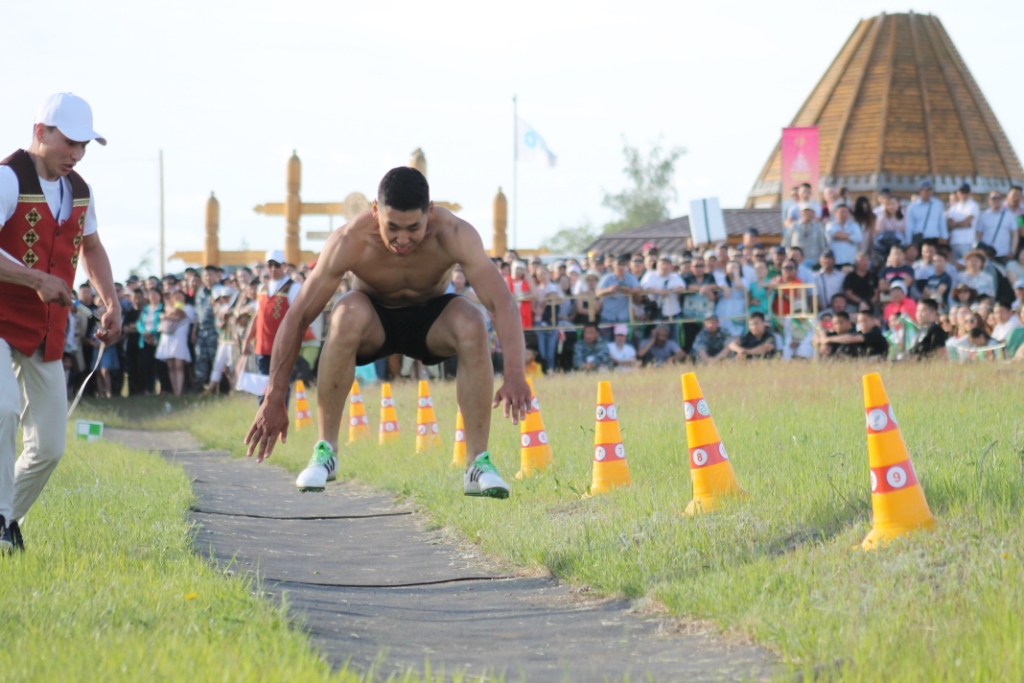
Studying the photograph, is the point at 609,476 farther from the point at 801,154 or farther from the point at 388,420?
the point at 801,154

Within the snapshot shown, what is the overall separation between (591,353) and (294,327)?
13662 mm

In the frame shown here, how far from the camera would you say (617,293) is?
20797 mm

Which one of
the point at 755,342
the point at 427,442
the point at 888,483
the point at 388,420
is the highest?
the point at 755,342

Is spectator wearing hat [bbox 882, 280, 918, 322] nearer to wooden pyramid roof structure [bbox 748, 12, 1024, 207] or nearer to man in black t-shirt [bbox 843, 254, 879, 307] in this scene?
man in black t-shirt [bbox 843, 254, 879, 307]

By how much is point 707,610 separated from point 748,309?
1490 centimetres

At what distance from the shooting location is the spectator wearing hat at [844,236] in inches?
786

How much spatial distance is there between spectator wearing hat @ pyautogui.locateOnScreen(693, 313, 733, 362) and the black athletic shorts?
12.6m

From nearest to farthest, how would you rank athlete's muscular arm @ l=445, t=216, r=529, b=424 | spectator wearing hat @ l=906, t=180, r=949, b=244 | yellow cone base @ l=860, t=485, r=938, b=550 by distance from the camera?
yellow cone base @ l=860, t=485, r=938, b=550 < athlete's muscular arm @ l=445, t=216, r=529, b=424 < spectator wearing hat @ l=906, t=180, r=949, b=244

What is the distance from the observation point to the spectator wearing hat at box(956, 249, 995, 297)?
17.3 metres

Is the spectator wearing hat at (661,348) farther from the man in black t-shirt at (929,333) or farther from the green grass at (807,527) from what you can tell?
the green grass at (807,527)

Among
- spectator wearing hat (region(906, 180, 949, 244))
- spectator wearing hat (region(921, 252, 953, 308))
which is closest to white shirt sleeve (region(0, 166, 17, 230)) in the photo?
spectator wearing hat (region(921, 252, 953, 308))

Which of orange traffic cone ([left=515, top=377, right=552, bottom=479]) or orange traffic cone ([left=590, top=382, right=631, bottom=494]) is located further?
orange traffic cone ([left=515, top=377, right=552, bottom=479])

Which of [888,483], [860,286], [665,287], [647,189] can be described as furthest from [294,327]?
[647,189]

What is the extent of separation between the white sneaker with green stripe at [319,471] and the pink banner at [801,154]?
853 inches
